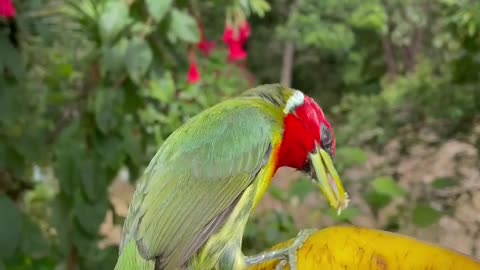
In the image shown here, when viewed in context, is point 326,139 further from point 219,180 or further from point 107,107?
point 107,107

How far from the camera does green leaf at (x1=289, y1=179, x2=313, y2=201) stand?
48.4 inches

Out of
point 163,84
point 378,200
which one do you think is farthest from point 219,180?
point 378,200

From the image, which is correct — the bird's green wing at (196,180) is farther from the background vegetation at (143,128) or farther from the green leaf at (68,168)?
the green leaf at (68,168)

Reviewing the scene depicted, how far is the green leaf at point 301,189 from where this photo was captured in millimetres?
1230

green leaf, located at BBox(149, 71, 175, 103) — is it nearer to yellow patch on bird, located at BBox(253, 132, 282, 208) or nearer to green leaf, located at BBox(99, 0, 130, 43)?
green leaf, located at BBox(99, 0, 130, 43)

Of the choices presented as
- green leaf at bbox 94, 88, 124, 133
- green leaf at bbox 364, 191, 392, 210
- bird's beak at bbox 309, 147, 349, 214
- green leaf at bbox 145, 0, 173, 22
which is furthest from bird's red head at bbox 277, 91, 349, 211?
green leaf at bbox 364, 191, 392, 210

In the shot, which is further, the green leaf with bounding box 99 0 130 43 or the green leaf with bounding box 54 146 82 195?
the green leaf with bounding box 54 146 82 195

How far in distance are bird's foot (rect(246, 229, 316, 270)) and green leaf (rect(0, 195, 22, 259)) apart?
0.61 metres

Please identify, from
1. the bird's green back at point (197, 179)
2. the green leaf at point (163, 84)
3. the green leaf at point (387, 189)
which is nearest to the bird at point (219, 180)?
the bird's green back at point (197, 179)

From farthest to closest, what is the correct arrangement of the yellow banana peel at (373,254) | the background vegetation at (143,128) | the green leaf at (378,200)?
the green leaf at (378,200), the background vegetation at (143,128), the yellow banana peel at (373,254)

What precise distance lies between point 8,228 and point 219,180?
58cm

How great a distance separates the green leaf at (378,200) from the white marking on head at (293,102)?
630 mm

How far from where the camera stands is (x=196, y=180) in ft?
2.07

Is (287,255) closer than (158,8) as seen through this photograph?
Yes
